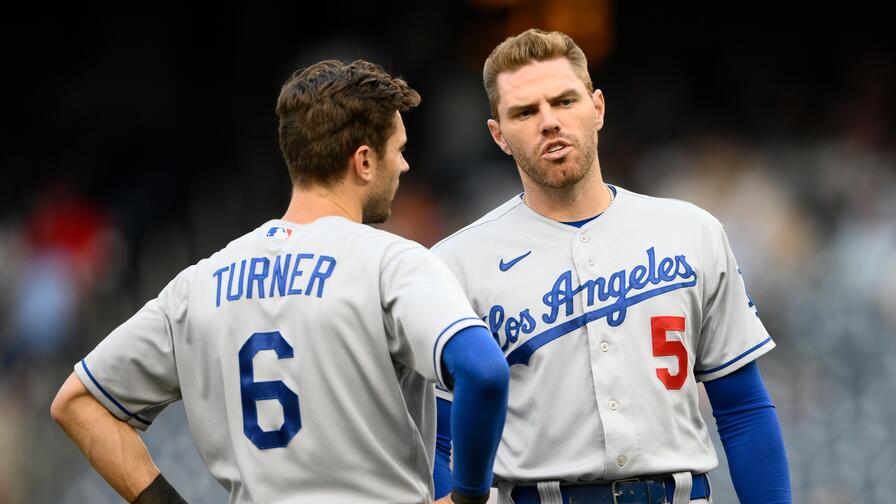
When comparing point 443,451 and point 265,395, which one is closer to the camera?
point 265,395

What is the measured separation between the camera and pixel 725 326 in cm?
301

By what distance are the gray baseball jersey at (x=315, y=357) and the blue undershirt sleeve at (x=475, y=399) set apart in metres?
0.05

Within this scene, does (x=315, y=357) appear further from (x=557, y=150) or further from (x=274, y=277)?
(x=557, y=150)

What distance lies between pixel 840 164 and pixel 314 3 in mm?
3435

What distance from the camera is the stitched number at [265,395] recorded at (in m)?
2.47

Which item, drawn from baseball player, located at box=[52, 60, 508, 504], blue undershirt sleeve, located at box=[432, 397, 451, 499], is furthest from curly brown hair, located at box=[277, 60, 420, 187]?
blue undershirt sleeve, located at box=[432, 397, 451, 499]

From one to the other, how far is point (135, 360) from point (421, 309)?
660 mm

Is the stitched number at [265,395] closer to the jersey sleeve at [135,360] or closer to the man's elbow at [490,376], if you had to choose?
the jersey sleeve at [135,360]

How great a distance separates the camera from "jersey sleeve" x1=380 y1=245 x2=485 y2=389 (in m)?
2.36

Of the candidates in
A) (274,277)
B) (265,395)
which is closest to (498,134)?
(274,277)

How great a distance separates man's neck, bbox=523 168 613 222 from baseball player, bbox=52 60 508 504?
1.84ft

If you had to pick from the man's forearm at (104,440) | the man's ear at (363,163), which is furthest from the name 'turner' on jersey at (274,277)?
the man's forearm at (104,440)

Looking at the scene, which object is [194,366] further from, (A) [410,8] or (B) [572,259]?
(A) [410,8]

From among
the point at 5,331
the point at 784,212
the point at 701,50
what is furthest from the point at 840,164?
the point at 5,331
